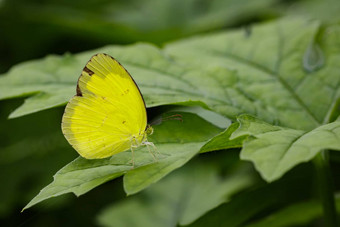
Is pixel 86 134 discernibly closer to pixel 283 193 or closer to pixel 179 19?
pixel 283 193

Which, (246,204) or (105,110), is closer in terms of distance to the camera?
(105,110)

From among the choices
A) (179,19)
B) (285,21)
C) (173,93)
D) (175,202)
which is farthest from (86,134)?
(179,19)

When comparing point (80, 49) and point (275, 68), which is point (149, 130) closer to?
point (275, 68)

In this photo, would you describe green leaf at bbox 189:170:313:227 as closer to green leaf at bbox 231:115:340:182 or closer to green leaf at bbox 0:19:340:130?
green leaf at bbox 0:19:340:130

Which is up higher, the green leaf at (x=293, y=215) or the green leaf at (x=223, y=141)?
the green leaf at (x=223, y=141)

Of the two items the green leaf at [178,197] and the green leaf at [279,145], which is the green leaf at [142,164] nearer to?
the green leaf at [279,145]

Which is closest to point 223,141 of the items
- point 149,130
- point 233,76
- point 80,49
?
point 149,130

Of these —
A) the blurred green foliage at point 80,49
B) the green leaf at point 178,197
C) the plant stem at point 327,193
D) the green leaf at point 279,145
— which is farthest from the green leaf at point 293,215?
the green leaf at point 279,145
